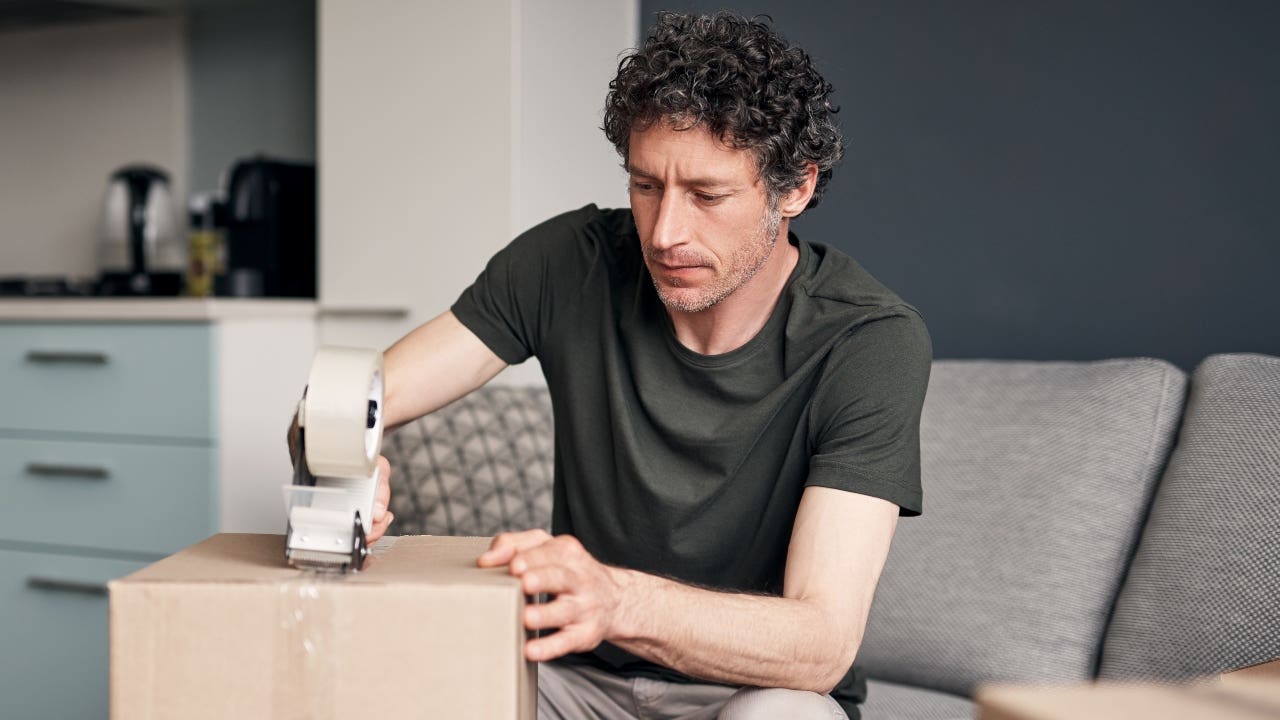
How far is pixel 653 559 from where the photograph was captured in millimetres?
1355

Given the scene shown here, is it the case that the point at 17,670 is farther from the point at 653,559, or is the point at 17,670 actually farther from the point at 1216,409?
the point at 1216,409

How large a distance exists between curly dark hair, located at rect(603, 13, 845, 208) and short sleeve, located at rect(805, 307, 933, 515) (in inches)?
8.4

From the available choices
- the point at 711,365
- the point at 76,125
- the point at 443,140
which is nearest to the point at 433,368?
the point at 711,365

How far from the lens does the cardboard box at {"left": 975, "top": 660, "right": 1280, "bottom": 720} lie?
524 mm

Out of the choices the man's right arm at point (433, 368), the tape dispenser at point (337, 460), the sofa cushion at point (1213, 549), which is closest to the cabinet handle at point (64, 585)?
the man's right arm at point (433, 368)

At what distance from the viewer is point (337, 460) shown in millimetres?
867

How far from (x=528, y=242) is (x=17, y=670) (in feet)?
5.74

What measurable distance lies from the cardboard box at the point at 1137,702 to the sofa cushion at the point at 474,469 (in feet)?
4.85

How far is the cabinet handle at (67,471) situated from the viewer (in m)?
2.46

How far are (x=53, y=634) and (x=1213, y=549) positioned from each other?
7.35ft

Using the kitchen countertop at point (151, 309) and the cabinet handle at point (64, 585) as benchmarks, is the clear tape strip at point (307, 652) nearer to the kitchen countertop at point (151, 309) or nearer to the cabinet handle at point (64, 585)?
the kitchen countertop at point (151, 309)

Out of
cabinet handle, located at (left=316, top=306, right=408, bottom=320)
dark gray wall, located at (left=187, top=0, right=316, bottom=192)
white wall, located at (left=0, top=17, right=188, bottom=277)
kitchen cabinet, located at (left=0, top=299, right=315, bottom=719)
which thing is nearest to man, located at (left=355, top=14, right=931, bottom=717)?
cabinet handle, located at (left=316, top=306, right=408, bottom=320)

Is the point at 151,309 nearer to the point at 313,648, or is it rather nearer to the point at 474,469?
the point at 474,469

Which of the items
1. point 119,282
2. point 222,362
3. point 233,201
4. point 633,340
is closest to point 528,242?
point 633,340
